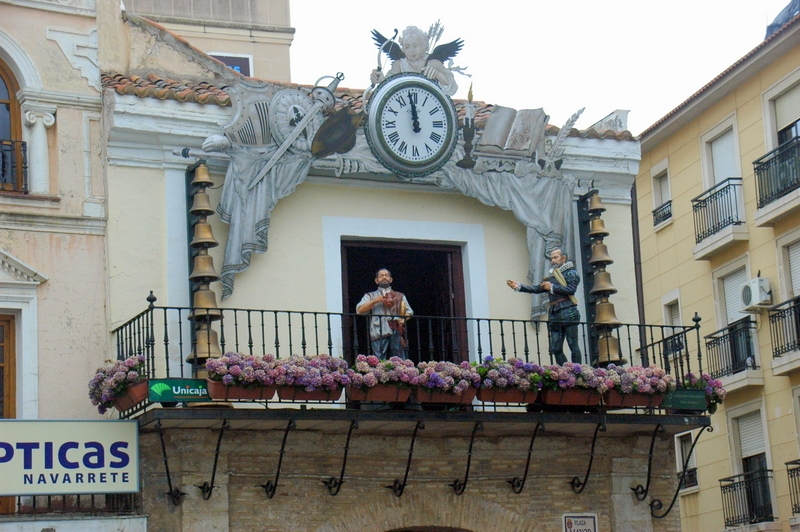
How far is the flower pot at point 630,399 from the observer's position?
16.9 meters

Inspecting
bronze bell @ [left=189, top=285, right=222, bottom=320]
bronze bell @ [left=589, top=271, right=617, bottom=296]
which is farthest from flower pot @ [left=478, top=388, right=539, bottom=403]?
bronze bell @ [left=189, top=285, right=222, bottom=320]

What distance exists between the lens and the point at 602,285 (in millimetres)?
18281

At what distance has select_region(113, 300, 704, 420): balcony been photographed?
16.1 m

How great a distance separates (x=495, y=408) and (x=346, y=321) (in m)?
2.06

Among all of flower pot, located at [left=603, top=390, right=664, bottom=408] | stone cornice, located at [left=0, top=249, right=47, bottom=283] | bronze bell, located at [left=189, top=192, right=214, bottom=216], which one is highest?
bronze bell, located at [left=189, top=192, right=214, bottom=216]

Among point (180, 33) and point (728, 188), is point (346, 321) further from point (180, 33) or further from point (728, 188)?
point (728, 188)

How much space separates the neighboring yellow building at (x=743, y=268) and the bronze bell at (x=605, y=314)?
25.7 ft

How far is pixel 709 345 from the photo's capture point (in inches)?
1085

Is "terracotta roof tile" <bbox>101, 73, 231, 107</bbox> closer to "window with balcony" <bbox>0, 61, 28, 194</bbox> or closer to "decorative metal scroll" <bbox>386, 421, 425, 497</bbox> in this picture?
"window with balcony" <bbox>0, 61, 28, 194</bbox>

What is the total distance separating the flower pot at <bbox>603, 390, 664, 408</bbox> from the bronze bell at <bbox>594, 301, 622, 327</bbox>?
133 cm

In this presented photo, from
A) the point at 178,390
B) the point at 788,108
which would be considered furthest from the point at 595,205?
the point at 788,108

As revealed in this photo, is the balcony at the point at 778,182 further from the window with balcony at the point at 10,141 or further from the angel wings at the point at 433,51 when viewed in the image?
the window with balcony at the point at 10,141

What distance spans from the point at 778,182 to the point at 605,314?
29.3 ft

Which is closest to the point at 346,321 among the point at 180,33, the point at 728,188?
the point at 180,33
